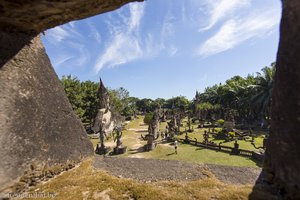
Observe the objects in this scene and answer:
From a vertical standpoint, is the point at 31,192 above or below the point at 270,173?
below

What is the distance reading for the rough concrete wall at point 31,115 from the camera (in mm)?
4789

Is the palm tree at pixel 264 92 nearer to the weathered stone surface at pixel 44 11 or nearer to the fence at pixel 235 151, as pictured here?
the fence at pixel 235 151

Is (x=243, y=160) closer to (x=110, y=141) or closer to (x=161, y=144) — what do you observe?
(x=161, y=144)

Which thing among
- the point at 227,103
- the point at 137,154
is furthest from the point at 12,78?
the point at 227,103

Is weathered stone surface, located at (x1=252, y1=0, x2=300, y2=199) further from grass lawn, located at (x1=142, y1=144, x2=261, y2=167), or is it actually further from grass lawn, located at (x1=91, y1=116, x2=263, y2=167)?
grass lawn, located at (x1=142, y1=144, x2=261, y2=167)

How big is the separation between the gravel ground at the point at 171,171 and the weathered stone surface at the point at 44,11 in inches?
172

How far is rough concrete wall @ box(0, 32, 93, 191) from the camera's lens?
15.7 feet

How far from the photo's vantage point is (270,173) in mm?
3619

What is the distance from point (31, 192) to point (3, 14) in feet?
14.3

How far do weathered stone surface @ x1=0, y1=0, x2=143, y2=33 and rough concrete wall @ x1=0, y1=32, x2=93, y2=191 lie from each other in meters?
0.49

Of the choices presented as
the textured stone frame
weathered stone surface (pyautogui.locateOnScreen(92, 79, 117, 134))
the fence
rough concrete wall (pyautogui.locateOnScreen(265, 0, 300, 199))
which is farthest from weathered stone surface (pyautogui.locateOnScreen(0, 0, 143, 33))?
weathered stone surface (pyautogui.locateOnScreen(92, 79, 117, 134))

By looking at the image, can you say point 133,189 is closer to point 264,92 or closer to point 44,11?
point 44,11

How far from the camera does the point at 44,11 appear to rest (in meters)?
4.56

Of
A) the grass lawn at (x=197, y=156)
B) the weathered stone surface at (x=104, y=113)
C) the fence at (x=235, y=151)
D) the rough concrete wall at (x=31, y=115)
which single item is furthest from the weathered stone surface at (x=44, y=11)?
the weathered stone surface at (x=104, y=113)
